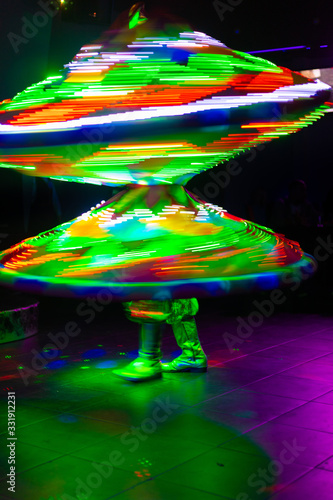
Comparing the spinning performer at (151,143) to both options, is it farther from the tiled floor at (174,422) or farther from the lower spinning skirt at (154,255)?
the tiled floor at (174,422)

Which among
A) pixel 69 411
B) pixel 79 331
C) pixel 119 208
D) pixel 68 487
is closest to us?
pixel 68 487

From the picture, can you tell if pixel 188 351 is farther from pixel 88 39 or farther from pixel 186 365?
pixel 88 39

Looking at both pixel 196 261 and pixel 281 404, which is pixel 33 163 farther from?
pixel 281 404

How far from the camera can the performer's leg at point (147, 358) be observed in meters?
4.22

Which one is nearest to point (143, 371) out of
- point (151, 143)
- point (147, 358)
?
point (147, 358)

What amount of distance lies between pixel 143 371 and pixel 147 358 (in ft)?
0.29

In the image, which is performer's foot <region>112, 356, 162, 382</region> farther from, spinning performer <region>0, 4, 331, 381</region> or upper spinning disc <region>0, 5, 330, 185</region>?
upper spinning disc <region>0, 5, 330, 185</region>

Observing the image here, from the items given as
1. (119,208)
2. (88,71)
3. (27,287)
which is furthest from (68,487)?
(88,71)

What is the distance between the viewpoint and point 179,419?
11.8 ft

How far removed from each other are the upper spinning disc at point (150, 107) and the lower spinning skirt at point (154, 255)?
0.84 feet

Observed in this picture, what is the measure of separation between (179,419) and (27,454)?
2.87 ft

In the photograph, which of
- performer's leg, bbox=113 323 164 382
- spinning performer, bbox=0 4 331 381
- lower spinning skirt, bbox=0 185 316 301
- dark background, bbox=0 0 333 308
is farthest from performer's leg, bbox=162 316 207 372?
dark background, bbox=0 0 333 308

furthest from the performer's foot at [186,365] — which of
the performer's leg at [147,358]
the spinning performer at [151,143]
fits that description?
the spinning performer at [151,143]

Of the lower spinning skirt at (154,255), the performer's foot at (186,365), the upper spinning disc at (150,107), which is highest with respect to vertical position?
the upper spinning disc at (150,107)
